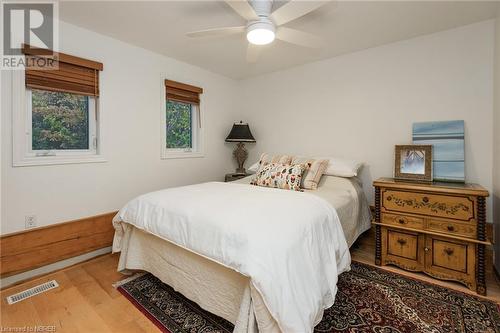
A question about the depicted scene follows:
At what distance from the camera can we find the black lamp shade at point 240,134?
12.3 feet

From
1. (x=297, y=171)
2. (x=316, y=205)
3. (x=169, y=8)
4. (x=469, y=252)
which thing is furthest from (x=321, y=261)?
(x=169, y=8)

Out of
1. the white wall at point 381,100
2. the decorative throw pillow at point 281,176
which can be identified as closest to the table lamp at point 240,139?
the white wall at point 381,100

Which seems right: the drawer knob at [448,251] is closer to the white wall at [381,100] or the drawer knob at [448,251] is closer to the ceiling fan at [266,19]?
the white wall at [381,100]

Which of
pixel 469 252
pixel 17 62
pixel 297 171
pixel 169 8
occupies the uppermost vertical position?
pixel 169 8

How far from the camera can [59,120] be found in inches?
94.9

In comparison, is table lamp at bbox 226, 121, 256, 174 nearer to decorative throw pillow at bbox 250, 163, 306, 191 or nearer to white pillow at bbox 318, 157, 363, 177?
decorative throw pillow at bbox 250, 163, 306, 191

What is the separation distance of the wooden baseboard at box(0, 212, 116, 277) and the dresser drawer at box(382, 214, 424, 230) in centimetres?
285

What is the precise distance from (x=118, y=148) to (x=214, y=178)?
1.54 meters

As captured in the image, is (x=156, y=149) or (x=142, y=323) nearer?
(x=142, y=323)

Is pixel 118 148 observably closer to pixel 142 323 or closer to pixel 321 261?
pixel 142 323

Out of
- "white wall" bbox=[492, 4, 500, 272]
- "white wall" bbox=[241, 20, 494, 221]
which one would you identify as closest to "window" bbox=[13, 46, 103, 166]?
"white wall" bbox=[241, 20, 494, 221]

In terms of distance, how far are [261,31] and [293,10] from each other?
0.28 meters

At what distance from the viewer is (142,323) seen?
5.17 feet
